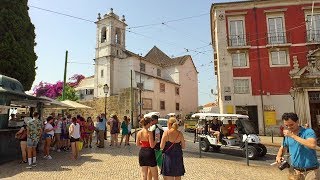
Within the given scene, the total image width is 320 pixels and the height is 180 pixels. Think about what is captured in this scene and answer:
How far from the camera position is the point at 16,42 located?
16625 mm

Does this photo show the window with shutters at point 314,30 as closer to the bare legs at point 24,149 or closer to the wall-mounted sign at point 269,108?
the wall-mounted sign at point 269,108

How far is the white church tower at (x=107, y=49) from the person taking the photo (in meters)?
41.0

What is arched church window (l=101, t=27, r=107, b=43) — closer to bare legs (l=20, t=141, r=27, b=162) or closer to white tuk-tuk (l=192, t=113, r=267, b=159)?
white tuk-tuk (l=192, t=113, r=267, b=159)

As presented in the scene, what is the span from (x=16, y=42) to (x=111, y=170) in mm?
11816

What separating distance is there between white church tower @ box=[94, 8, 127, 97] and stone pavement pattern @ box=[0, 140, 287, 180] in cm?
2997

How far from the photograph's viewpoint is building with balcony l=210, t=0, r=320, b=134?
24.4 metres

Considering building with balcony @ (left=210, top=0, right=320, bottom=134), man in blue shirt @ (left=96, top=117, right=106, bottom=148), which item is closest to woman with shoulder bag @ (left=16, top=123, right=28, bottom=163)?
man in blue shirt @ (left=96, top=117, right=106, bottom=148)

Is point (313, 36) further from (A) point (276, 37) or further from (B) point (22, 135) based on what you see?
(B) point (22, 135)

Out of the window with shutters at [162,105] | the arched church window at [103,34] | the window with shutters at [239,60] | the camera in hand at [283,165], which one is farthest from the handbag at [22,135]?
the arched church window at [103,34]

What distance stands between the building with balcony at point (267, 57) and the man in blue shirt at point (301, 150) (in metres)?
20.8

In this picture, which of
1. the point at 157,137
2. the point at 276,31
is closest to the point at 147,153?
the point at 157,137

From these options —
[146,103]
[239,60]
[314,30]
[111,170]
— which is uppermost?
[314,30]

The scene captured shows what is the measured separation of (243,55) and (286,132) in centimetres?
2270

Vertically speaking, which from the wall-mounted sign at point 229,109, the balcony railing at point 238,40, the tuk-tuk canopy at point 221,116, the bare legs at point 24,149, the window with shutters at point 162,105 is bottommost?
the bare legs at point 24,149
